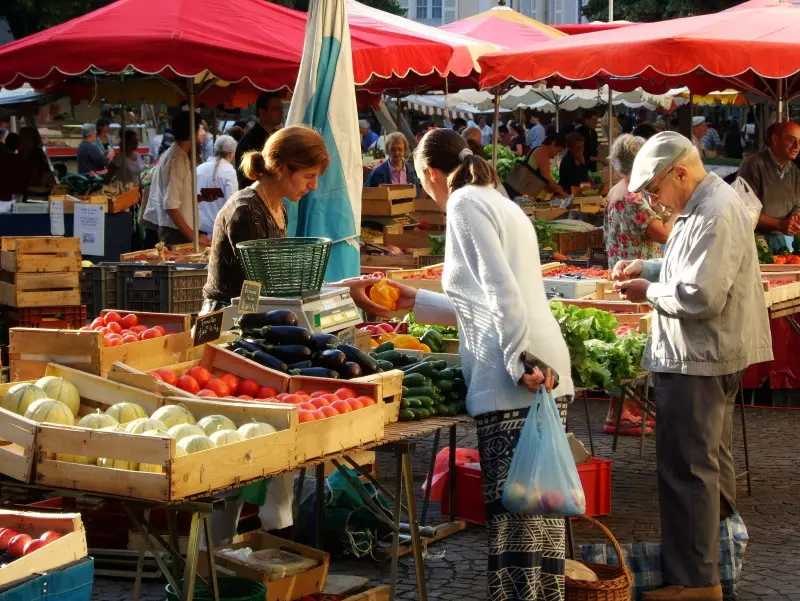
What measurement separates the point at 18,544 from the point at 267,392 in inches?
57.8

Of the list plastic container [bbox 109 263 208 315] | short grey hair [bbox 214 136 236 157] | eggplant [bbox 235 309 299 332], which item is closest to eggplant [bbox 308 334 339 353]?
eggplant [bbox 235 309 299 332]

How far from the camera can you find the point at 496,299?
4445 millimetres

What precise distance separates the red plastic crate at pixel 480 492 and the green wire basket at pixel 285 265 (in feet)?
6.16

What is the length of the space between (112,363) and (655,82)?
12144mm

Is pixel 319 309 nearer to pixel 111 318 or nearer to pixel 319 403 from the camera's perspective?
pixel 319 403

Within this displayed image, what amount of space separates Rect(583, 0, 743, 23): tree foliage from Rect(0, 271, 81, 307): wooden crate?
32.1m

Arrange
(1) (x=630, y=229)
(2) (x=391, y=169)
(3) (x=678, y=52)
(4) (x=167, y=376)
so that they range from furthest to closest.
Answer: (2) (x=391, y=169) → (3) (x=678, y=52) → (1) (x=630, y=229) → (4) (x=167, y=376)

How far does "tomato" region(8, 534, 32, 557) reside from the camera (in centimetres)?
353

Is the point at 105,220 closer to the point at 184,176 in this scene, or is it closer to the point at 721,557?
the point at 184,176

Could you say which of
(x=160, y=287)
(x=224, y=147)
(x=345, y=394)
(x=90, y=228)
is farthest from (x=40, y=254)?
(x=345, y=394)

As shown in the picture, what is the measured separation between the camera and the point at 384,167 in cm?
1410

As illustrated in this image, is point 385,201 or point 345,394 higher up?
point 385,201

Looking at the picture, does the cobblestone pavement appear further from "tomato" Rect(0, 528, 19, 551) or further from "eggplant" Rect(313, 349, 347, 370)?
"tomato" Rect(0, 528, 19, 551)

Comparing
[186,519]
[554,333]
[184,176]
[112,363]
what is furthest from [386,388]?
[184,176]
